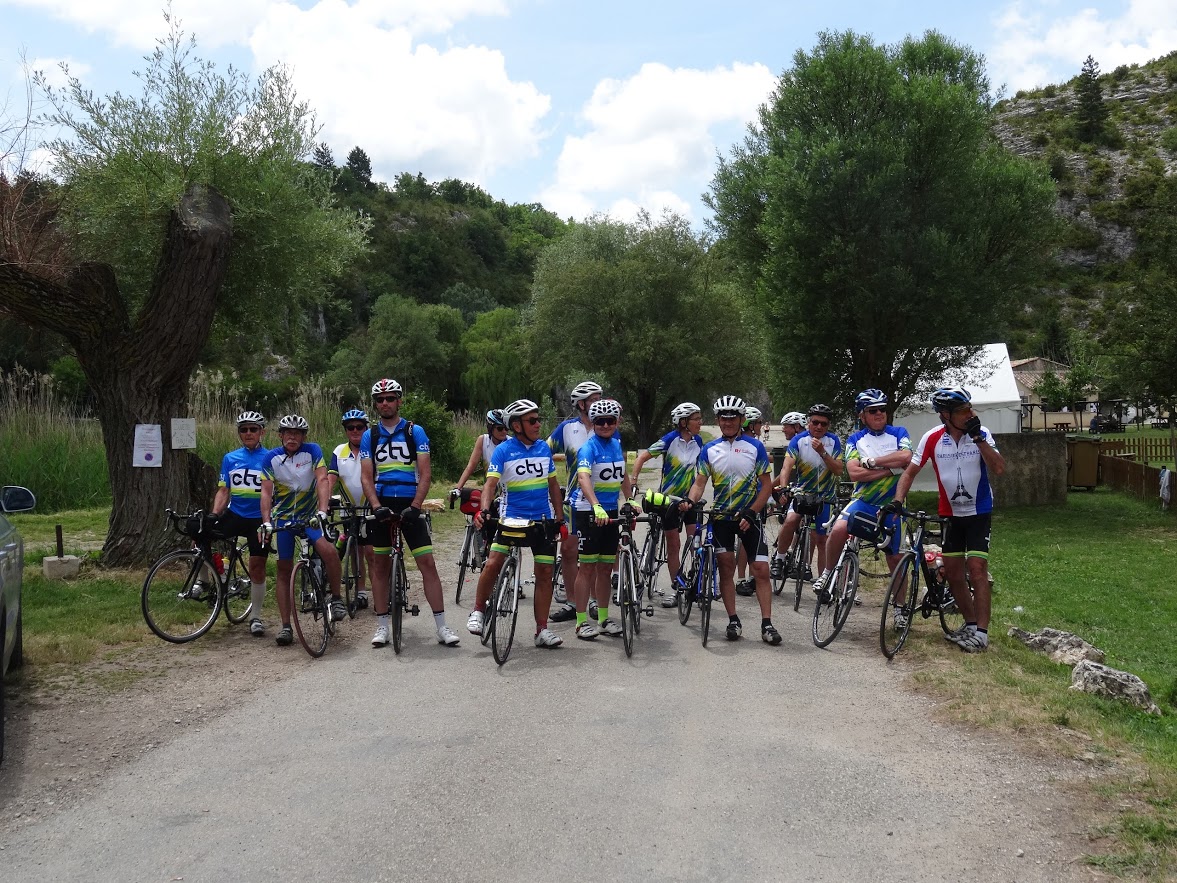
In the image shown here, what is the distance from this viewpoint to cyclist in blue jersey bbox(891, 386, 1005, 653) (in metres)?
8.19

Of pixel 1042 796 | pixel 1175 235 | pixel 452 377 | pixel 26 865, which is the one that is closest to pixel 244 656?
pixel 26 865

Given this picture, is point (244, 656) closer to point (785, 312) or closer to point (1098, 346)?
point (785, 312)

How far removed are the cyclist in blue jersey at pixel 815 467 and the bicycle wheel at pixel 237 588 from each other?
18.0 feet

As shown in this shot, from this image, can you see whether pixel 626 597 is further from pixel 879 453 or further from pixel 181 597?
pixel 181 597

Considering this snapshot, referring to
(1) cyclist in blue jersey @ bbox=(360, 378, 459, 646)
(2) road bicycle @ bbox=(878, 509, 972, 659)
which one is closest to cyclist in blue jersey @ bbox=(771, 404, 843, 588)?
(2) road bicycle @ bbox=(878, 509, 972, 659)

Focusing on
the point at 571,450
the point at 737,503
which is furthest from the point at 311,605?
the point at 737,503

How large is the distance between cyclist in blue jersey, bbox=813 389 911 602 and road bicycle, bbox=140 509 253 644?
518 cm

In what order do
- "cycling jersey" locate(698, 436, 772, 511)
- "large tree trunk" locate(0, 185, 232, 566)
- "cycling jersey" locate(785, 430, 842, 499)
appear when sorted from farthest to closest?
"large tree trunk" locate(0, 185, 232, 566)
"cycling jersey" locate(785, 430, 842, 499)
"cycling jersey" locate(698, 436, 772, 511)

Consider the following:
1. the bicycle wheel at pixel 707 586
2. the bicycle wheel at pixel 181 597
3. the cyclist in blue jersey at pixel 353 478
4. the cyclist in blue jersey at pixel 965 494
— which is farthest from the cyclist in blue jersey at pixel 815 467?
the bicycle wheel at pixel 181 597

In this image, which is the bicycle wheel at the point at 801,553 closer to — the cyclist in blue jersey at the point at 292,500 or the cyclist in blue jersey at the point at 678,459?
the cyclist in blue jersey at the point at 678,459

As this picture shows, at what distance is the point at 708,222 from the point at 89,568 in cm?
1994

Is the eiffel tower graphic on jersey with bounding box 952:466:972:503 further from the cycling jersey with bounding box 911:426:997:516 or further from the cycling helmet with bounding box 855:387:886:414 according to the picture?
the cycling helmet with bounding box 855:387:886:414

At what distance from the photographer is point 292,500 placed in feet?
29.7

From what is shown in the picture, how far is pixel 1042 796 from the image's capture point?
5.09 m
